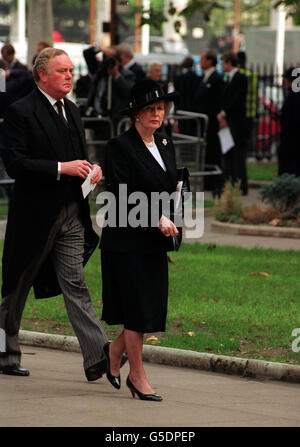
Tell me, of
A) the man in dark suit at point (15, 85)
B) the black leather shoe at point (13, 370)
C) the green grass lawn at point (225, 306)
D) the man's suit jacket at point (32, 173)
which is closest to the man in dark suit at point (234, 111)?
the man in dark suit at point (15, 85)

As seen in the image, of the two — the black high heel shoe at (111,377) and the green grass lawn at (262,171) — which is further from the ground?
the black high heel shoe at (111,377)

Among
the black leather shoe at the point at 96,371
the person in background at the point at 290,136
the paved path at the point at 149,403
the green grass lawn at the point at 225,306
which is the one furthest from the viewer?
the person in background at the point at 290,136

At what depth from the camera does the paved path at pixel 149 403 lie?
6133 millimetres

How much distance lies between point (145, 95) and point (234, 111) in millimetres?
11090

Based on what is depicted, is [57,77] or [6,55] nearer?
[57,77]

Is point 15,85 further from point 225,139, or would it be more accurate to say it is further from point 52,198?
point 52,198

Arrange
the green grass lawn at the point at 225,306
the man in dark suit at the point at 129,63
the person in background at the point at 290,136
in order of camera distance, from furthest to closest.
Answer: the man in dark suit at the point at 129,63 < the person in background at the point at 290,136 < the green grass lawn at the point at 225,306

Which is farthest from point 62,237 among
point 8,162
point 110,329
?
point 110,329

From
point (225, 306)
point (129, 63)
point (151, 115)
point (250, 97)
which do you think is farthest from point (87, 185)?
point (250, 97)

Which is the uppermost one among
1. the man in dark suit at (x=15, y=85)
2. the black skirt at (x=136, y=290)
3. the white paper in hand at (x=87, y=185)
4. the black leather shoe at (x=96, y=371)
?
the white paper in hand at (x=87, y=185)

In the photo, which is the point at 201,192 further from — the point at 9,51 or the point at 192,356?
the point at 192,356

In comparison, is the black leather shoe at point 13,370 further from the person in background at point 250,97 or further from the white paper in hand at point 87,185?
the person in background at point 250,97

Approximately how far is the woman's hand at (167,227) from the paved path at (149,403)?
3.34 ft

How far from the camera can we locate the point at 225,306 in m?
9.50
